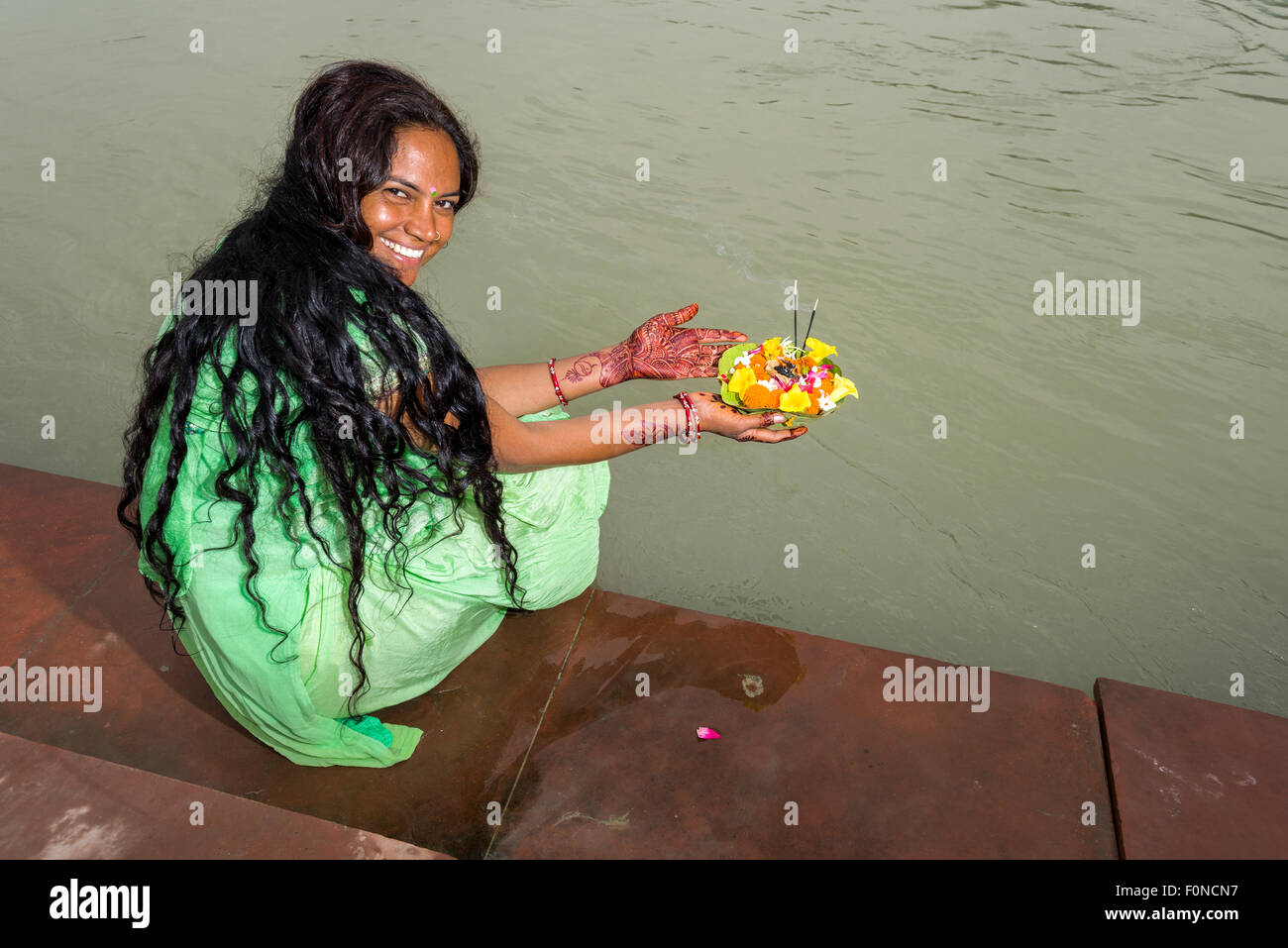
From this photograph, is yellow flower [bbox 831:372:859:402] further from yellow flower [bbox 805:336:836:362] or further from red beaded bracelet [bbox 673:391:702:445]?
red beaded bracelet [bbox 673:391:702:445]

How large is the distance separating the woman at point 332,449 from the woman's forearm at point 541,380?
55 centimetres

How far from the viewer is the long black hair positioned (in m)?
1.83

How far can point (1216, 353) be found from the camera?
13.6 ft

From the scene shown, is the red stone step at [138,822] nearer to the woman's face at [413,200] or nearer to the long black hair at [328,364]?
the long black hair at [328,364]

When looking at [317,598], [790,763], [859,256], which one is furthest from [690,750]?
[859,256]

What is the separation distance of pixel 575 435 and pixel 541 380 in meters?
0.56

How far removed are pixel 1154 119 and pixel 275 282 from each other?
18.4 feet

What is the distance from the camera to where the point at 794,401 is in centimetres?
261

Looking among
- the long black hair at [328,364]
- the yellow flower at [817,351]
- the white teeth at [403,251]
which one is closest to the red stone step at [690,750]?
the long black hair at [328,364]

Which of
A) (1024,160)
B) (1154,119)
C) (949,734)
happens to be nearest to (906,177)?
(1024,160)

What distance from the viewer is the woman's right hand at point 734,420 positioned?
2.49 metres

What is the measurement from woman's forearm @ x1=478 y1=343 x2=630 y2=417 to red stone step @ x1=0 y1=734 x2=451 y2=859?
129 centimetres

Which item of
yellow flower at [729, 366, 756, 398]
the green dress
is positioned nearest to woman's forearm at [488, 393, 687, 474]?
the green dress

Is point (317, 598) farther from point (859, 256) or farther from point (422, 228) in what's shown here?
point (859, 256)
